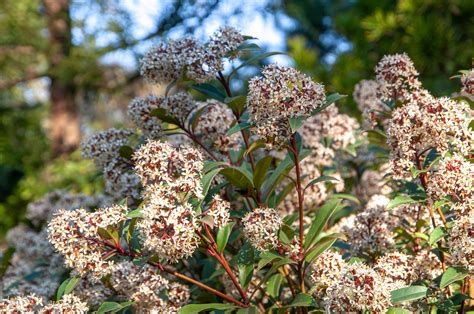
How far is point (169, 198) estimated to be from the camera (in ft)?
5.07

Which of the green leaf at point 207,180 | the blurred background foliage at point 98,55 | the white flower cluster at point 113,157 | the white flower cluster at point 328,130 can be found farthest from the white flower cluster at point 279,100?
the blurred background foliage at point 98,55

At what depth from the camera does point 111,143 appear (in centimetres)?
219

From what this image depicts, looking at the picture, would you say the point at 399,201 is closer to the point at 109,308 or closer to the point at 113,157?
the point at 109,308

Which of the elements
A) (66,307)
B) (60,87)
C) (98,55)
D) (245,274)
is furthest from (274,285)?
(60,87)

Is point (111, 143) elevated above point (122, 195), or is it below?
above

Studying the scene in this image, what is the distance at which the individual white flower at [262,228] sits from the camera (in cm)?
166

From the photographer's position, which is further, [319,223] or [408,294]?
[319,223]

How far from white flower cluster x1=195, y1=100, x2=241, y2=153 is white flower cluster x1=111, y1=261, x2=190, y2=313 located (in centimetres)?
56

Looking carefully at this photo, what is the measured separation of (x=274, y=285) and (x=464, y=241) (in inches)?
26.5

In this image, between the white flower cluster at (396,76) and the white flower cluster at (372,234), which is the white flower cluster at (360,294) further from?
the white flower cluster at (396,76)

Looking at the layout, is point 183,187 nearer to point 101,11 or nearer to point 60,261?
point 60,261

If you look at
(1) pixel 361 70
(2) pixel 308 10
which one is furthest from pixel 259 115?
(2) pixel 308 10

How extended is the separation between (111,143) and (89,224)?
67 cm

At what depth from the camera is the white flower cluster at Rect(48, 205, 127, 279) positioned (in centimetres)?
156
